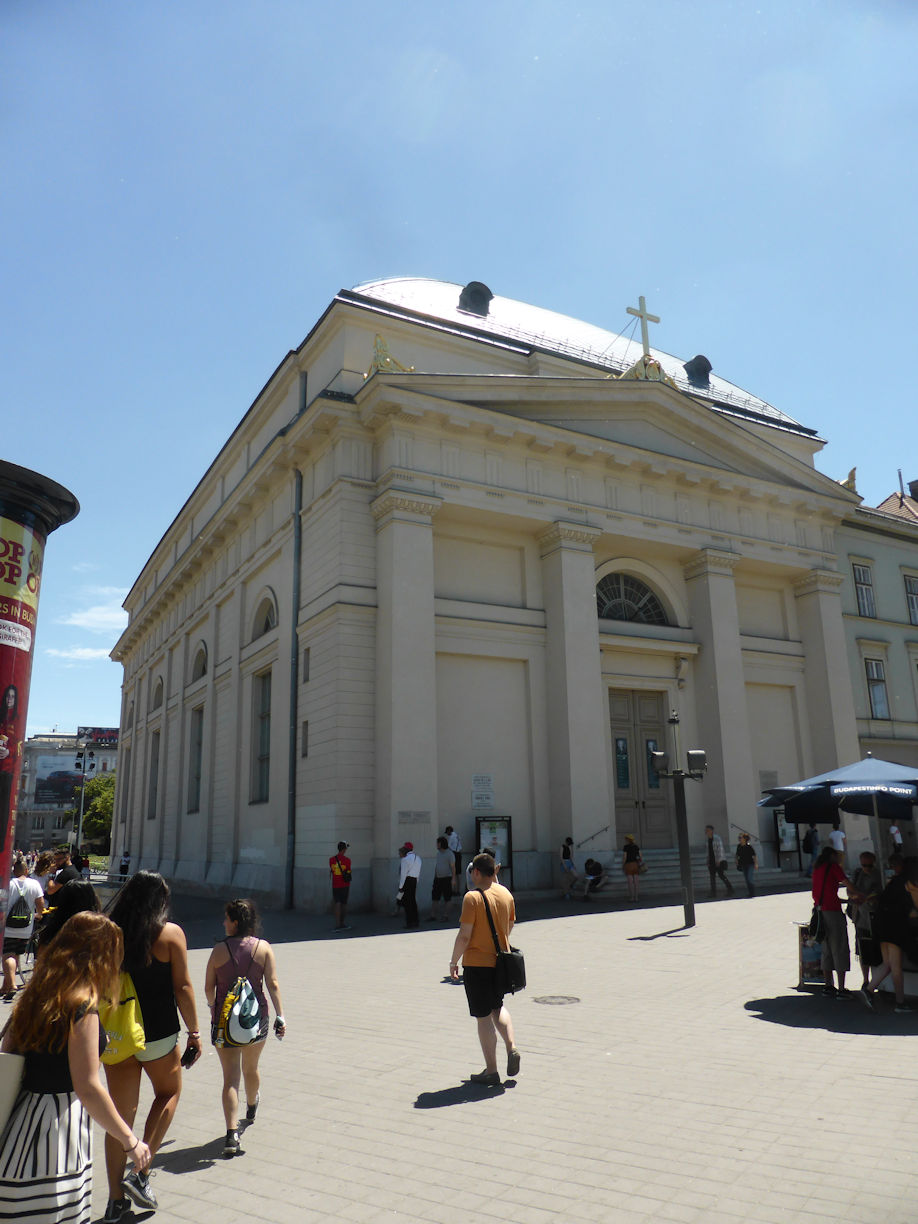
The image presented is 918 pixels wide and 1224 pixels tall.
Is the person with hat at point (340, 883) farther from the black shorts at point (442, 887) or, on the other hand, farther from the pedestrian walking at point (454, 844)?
the pedestrian walking at point (454, 844)

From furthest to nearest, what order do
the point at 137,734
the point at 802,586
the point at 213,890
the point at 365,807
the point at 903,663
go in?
the point at 137,734 < the point at 903,663 < the point at 802,586 < the point at 213,890 < the point at 365,807

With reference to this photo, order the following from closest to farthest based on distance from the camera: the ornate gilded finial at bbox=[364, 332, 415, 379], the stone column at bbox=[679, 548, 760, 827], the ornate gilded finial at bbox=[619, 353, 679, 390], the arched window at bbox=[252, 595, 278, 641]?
the ornate gilded finial at bbox=[364, 332, 415, 379] → the stone column at bbox=[679, 548, 760, 827] → the arched window at bbox=[252, 595, 278, 641] → the ornate gilded finial at bbox=[619, 353, 679, 390]

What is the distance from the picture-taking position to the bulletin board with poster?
66.0 ft

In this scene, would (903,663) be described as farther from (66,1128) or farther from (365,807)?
(66,1128)

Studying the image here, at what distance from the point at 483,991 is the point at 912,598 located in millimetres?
30932

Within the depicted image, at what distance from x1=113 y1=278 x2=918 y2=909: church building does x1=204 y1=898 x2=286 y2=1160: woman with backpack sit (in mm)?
12767

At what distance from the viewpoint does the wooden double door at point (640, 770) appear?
77.8 ft

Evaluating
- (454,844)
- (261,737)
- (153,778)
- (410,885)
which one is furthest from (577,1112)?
(153,778)

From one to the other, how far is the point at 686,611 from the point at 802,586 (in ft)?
15.9

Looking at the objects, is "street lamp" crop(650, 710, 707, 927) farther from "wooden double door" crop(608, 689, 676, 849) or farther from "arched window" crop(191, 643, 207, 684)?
"arched window" crop(191, 643, 207, 684)

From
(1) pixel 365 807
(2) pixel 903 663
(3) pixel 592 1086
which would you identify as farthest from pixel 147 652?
(3) pixel 592 1086

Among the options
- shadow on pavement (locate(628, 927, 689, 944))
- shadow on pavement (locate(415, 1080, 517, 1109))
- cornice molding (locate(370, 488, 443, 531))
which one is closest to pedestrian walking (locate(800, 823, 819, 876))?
shadow on pavement (locate(628, 927, 689, 944))

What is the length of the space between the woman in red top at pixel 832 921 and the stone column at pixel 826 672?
17.1m

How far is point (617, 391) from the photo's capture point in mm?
24422
